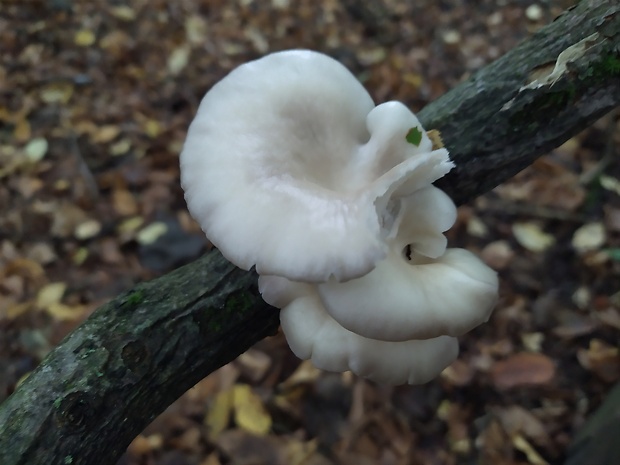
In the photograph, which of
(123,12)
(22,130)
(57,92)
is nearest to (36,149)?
(22,130)

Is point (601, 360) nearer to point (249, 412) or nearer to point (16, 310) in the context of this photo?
point (249, 412)

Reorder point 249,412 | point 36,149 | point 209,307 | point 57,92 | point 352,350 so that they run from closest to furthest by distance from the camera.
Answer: point 352,350, point 209,307, point 249,412, point 36,149, point 57,92

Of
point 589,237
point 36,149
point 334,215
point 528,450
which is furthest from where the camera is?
point 36,149

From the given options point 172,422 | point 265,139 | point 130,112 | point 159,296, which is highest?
point 265,139

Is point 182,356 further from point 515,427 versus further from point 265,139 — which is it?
point 515,427

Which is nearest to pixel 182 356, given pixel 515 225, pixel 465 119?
pixel 465 119
